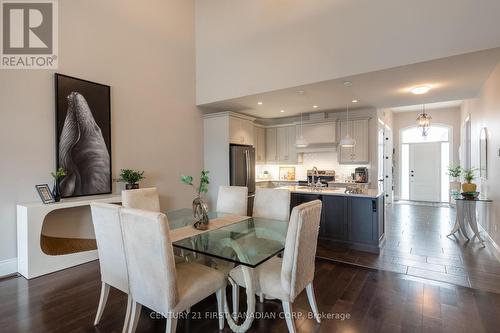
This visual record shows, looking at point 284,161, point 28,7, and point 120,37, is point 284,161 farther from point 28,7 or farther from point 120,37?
point 28,7

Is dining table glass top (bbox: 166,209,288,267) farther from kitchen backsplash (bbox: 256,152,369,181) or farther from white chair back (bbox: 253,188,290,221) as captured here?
kitchen backsplash (bbox: 256,152,369,181)

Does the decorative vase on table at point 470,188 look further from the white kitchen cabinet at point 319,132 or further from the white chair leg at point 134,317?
the white chair leg at point 134,317

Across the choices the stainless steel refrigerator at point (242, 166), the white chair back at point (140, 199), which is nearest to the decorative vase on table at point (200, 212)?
the white chair back at point (140, 199)

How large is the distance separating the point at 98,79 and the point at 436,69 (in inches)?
185

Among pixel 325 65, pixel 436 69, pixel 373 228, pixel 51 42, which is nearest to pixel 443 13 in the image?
pixel 436 69

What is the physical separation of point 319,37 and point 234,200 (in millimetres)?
2644

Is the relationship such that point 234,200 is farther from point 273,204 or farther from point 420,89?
point 420,89

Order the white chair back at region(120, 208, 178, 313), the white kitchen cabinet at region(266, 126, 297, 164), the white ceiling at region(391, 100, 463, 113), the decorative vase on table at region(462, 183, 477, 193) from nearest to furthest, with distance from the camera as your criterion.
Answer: the white chair back at region(120, 208, 178, 313) → the decorative vase on table at region(462, 183, 477, 193) → the white kitchen cabinet at region(266, 126, 297, 164) → the white ceiling at region(391, 100, 463, 113)

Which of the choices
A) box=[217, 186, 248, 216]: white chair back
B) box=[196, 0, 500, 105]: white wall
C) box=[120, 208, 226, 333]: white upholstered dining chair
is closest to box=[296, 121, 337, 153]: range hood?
box=[196, 0, 500, 105]: white wall

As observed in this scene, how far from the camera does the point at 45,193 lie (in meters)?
3.28

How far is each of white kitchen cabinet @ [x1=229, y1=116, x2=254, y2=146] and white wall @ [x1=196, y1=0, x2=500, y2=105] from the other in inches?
26.6

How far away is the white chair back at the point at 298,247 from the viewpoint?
5.85 feet

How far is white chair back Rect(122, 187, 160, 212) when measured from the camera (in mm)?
3123

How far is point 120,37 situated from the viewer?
423cm
